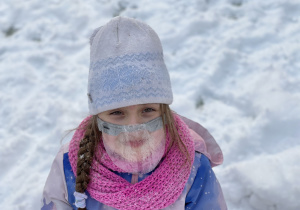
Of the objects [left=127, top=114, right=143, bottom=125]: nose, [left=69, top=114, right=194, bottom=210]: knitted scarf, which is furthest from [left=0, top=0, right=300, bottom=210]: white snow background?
[left=127, top=114, right=143, bottom=125]: nose

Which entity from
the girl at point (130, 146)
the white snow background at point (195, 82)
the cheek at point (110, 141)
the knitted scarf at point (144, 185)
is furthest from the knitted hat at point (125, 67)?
the white snow background at point (195, 82)

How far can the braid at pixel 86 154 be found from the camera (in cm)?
132

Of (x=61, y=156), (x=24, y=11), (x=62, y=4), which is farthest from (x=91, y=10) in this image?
(x=61, y=156)

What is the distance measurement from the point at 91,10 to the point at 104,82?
6.18ft

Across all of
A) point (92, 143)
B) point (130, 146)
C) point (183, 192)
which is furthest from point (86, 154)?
point (183, 192)

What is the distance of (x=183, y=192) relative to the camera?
134 centimetres

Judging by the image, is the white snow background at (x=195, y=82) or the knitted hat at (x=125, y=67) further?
the white snow background at (x=195, y=82)

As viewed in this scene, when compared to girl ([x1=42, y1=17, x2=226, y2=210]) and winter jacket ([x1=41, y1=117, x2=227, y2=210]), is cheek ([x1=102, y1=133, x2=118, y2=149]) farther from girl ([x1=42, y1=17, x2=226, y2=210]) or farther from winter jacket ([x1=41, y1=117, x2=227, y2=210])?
winter jacket ([x1=41, y1=117, x2=227, y2=210])

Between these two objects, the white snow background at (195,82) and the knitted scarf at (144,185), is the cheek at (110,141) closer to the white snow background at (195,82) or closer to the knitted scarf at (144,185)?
the knitted scarf at (144,185)

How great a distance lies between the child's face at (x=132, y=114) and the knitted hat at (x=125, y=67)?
61 mm

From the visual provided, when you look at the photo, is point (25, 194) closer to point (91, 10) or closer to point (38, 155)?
point (38, 155)

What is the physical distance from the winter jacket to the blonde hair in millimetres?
68

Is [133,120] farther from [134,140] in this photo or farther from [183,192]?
[183,192]

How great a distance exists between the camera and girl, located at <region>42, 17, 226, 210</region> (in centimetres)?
114
